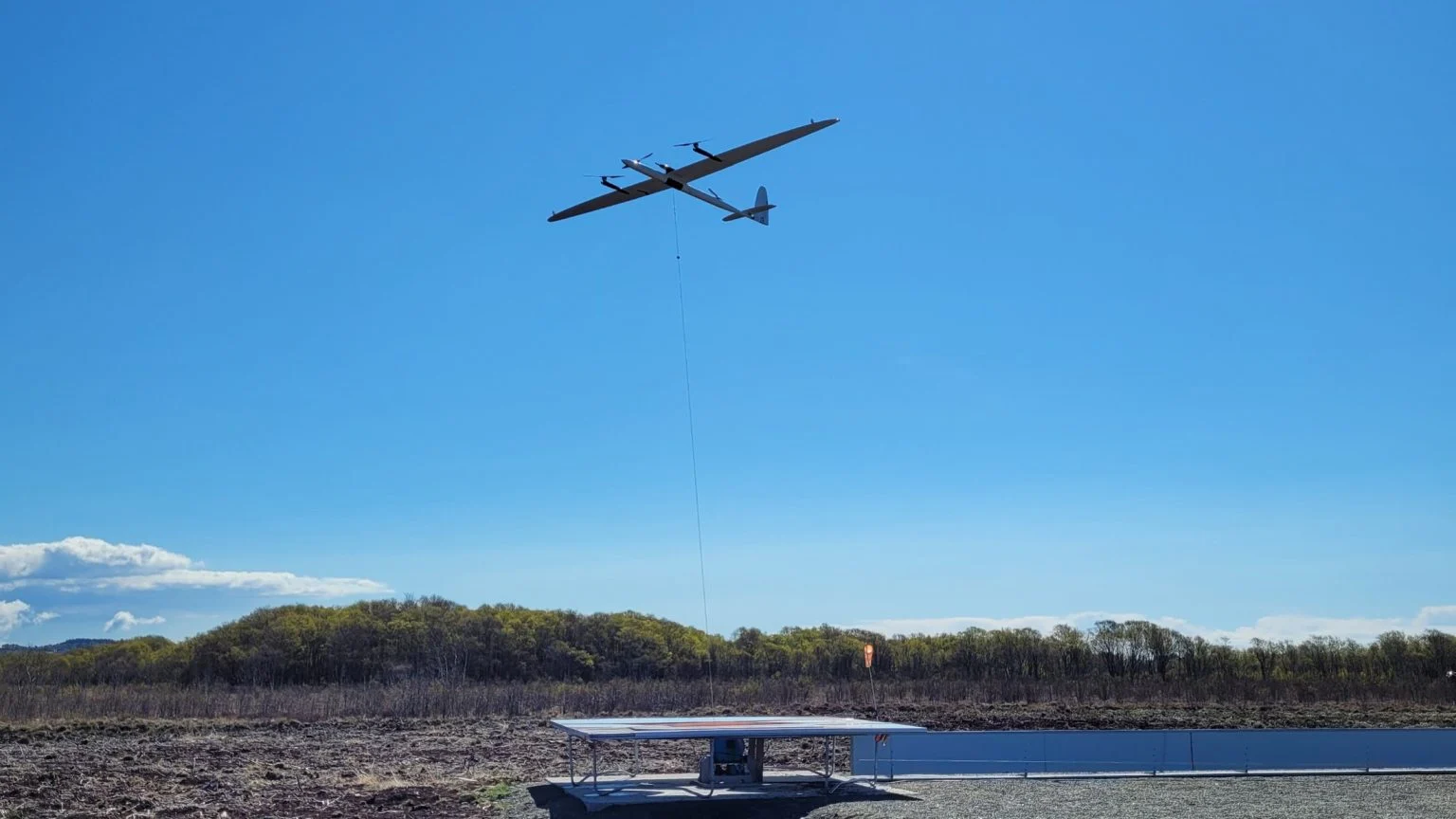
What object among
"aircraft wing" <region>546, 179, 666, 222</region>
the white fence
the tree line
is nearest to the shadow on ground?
the white fence

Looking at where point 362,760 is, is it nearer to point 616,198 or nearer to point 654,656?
point 616,198

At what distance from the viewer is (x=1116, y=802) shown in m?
16.8

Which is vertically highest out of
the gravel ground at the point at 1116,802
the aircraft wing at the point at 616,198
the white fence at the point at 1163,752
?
the aircraft wing at the point at 616,198

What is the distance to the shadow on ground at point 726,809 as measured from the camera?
16.5m

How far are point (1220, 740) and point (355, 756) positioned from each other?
18.0m

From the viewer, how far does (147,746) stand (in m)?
29.9

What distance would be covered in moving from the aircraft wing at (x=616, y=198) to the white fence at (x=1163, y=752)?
31.0 feet

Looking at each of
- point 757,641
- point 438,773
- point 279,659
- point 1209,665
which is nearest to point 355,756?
point 438,773

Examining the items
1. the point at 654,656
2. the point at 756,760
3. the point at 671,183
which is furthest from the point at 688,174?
the point at 654,656

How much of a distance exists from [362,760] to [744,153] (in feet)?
54.7

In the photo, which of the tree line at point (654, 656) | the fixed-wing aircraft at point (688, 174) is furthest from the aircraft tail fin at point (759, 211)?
the tree line at point (654, 656)

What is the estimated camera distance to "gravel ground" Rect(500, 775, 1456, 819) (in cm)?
1580

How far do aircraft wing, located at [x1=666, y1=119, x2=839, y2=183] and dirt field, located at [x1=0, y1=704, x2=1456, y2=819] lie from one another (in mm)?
8940

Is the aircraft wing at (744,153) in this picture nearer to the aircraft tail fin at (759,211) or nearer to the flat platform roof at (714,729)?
the aircraft tail fin at (759,211)
